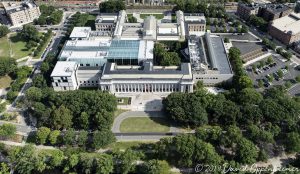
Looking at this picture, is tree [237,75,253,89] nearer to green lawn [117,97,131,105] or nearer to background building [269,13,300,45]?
green lawn [117,97,131,105]

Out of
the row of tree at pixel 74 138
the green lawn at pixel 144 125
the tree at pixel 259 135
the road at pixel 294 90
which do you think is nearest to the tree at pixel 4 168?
the row of tree at pixel 74 138

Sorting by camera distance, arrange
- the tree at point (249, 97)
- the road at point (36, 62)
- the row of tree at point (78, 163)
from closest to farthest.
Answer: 1. the row of tree at point (78, 163)
2. the tree at point (249, 97)
3. the road at point (36, 62)

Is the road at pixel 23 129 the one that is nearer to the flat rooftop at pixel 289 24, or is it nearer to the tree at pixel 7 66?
the tree at pixel 7 66

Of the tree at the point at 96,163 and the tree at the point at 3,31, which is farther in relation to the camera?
the tree at the point at 3,31

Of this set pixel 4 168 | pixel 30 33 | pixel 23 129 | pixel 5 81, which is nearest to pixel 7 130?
pixel 23 129

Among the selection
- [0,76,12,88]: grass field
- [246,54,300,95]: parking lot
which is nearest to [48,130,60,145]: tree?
[0,76,12,88]: grass field

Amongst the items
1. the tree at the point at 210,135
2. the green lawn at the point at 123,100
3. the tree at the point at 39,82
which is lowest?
the green lawn at the point at 123,100

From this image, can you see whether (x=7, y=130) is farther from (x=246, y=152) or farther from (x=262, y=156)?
(x=262, y=156)
